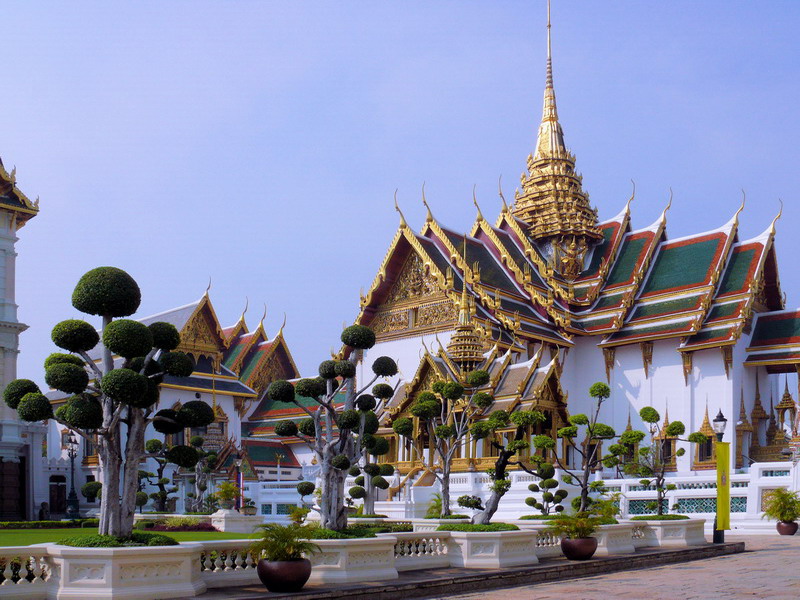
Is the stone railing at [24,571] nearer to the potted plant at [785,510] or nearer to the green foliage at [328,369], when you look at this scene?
the green foliage at [328,369]

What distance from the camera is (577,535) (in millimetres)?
13555

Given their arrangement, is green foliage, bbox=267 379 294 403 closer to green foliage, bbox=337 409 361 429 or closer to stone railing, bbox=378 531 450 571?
green foliage, bbox=337 409 361 429

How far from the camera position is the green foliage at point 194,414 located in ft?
33.7

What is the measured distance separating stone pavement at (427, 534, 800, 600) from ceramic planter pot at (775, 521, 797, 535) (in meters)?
4.90

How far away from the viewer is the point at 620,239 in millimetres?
36688

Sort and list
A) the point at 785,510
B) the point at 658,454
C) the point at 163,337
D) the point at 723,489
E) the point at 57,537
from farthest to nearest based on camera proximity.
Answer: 1. the point at 658,454
2. the point at 785,510
3. the point at 723,489
4. the point at 57,537
5. the point at 163,337

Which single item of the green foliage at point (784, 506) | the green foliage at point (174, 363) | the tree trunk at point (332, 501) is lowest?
the green foliage at point (784, 506)

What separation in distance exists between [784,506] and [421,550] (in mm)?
9624

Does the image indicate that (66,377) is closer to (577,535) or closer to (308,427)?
(308,427)

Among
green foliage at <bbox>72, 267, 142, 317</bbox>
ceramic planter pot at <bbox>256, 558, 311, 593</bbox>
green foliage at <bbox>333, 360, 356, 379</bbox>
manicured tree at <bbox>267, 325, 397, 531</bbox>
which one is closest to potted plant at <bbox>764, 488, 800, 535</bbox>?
manicured tree at <bbox>267, 325, 397, 531</bbox>

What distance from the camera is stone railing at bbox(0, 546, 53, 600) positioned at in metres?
8.84

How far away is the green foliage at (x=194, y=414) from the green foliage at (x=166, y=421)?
0.06m

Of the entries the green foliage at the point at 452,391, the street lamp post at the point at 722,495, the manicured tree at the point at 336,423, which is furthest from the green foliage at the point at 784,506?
the manicured tree at the point at 336,423

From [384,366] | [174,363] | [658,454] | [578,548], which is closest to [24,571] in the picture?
[174,363]
